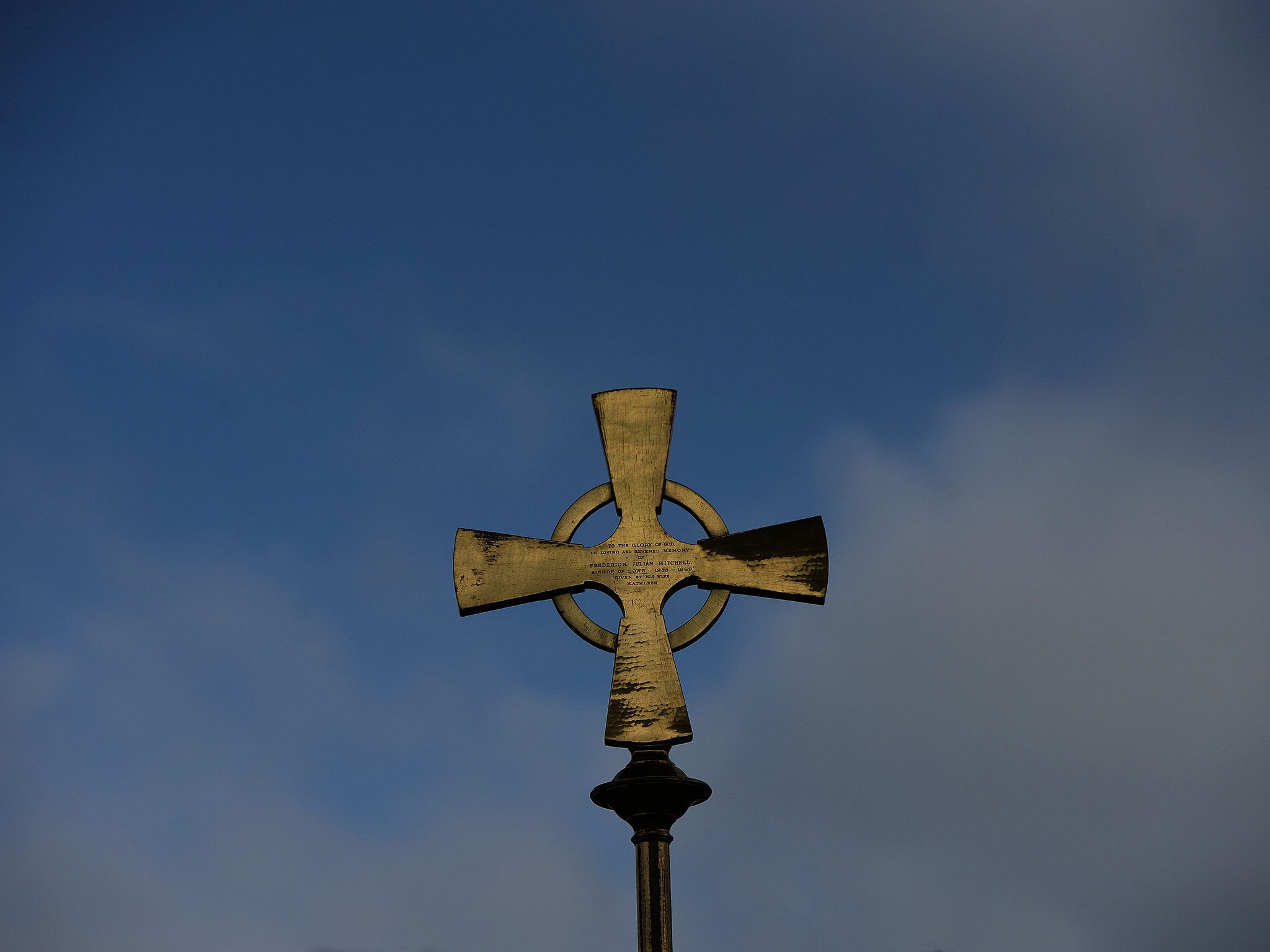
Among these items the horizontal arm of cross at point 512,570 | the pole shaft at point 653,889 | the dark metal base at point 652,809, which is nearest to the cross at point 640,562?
the horizontal arm of cross at point 512,570

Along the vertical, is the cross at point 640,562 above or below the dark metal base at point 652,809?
above

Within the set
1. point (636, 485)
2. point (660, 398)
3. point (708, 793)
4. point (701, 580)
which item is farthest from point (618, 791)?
point (660, 398)

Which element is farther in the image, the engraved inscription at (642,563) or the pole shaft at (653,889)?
the engraved inscription at (642,563)

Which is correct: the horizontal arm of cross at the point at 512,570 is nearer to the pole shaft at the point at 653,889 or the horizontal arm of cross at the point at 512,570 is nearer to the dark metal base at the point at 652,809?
the dark metal base at the point at 652,809

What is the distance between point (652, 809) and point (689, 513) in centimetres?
176

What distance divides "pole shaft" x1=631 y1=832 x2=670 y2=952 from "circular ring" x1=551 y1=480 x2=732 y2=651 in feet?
3.33

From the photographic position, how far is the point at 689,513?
290 inches

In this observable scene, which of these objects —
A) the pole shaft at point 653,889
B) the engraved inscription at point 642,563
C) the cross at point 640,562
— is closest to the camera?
the pole shaft at point 653,889

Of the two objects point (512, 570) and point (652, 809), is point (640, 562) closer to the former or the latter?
point (512, 570)

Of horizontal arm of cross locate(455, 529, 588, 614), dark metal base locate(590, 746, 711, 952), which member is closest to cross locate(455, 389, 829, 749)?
horizontal arm of cross locate(455, 529, 588, 614)

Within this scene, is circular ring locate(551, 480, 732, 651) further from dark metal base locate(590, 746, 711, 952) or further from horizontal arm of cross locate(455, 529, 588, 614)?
dark metal base locate(590, 746, 711, 952)

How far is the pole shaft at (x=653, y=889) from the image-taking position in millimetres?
6277

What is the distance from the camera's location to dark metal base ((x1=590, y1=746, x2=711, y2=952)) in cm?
638

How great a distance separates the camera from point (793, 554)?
7168 millimetres
